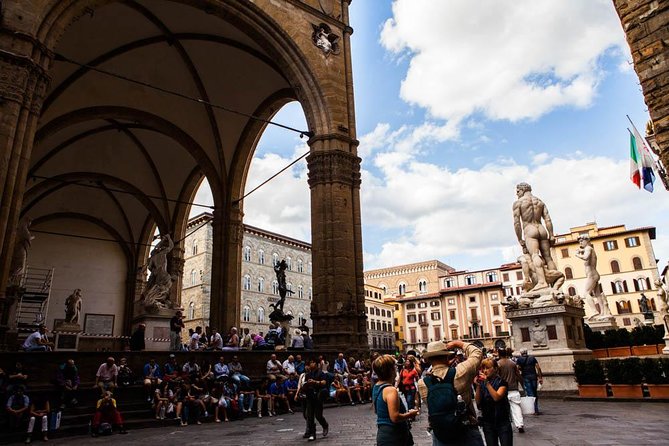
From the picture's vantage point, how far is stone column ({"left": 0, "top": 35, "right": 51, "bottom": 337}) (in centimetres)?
799

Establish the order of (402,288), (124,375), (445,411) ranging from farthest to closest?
(402,288) → (124,375) → (445,411)

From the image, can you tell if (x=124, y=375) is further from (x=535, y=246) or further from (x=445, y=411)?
(x=535, y=246)

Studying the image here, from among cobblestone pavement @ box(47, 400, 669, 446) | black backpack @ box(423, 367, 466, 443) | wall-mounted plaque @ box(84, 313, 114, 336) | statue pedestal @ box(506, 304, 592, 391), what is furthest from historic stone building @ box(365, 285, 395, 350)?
black backpack @ box(423, 367, 466, 443)

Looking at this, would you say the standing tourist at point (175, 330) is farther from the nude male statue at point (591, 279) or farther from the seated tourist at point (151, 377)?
the nude male statue at point (591, 279)

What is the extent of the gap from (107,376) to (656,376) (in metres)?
9.87

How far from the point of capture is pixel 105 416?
7.21 metres

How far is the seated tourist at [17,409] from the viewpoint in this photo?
22.3ft

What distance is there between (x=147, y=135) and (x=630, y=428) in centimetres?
2216

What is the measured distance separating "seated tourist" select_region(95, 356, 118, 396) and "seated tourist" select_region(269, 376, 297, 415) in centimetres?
314

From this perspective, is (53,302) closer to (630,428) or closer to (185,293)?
(185,293)

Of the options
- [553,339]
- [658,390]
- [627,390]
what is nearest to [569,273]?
[553,339]

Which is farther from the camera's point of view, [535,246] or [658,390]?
[535,246]

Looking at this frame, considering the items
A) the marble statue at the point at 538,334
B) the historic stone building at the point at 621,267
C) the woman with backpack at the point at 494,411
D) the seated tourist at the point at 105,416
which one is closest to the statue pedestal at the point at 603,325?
the marble statue at the point at 538,334

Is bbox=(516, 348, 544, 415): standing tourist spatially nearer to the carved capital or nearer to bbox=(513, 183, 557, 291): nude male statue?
bbox=(513, 183, 557, 291): nude male statue
